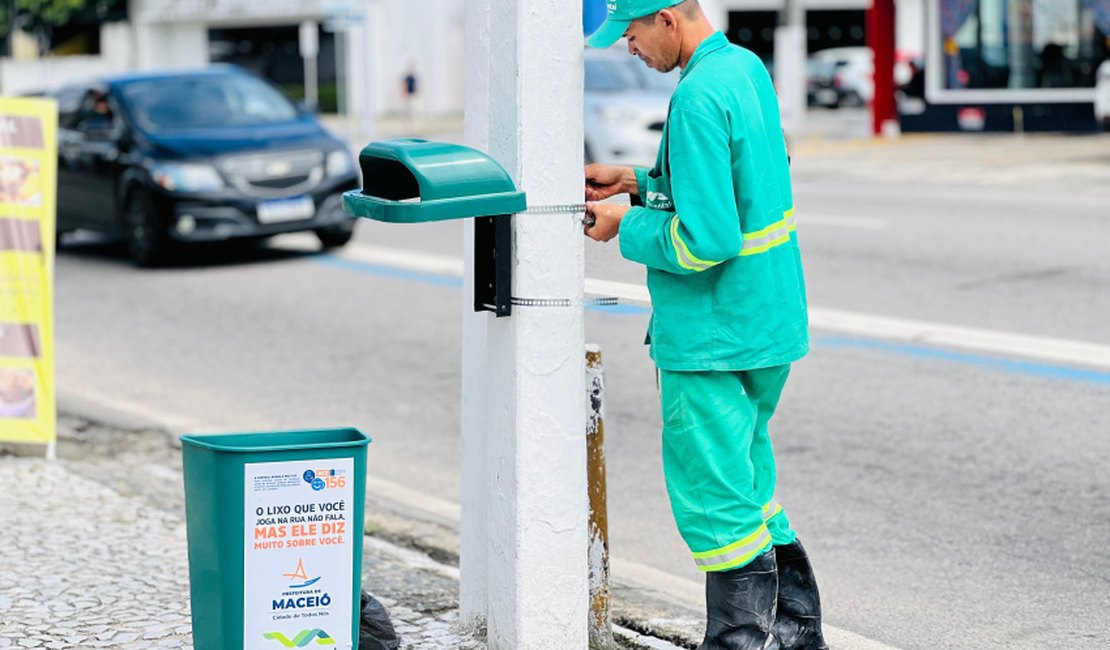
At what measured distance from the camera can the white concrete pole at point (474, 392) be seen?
14.9 feet

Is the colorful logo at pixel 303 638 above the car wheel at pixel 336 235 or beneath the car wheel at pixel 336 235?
beneath

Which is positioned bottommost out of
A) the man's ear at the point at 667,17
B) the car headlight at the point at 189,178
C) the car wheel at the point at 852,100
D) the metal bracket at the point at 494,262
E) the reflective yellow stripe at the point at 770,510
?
the reflective yellow stripe at the point at 770,510

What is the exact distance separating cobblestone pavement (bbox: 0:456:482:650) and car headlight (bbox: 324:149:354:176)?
7.59m

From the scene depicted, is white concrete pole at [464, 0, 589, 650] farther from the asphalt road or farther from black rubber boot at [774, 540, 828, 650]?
black rubber boot at [774, 540, 828, 650]

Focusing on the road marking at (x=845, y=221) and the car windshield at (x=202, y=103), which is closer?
the car windshield at (x=202, y=103)

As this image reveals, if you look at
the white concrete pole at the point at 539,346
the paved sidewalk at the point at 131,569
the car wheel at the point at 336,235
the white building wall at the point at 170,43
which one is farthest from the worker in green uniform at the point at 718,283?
the white building wall at the point at 170,43

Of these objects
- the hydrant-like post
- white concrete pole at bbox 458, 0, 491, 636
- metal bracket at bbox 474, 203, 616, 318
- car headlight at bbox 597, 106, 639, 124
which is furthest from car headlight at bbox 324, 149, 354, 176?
metal bracket at bbox 474, 203, 616, 318

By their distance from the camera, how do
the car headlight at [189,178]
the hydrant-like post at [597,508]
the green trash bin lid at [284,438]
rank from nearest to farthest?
1. the green trash bin lid at [284,438]
2. the hydrant-like post at [597,508]
3. the car headlight at [189,178]

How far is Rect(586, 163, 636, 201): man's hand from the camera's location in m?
4.46

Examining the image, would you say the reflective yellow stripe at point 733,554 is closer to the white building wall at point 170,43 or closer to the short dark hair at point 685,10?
the short dark hair at point 685,10

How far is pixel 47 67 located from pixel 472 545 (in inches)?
2293

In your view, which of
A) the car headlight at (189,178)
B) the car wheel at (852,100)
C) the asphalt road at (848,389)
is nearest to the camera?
the asphalt road at (848,389)

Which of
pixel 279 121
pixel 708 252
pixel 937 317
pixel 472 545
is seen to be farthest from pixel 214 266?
pixel 708 252

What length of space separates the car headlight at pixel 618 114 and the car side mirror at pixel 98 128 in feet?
24.0
